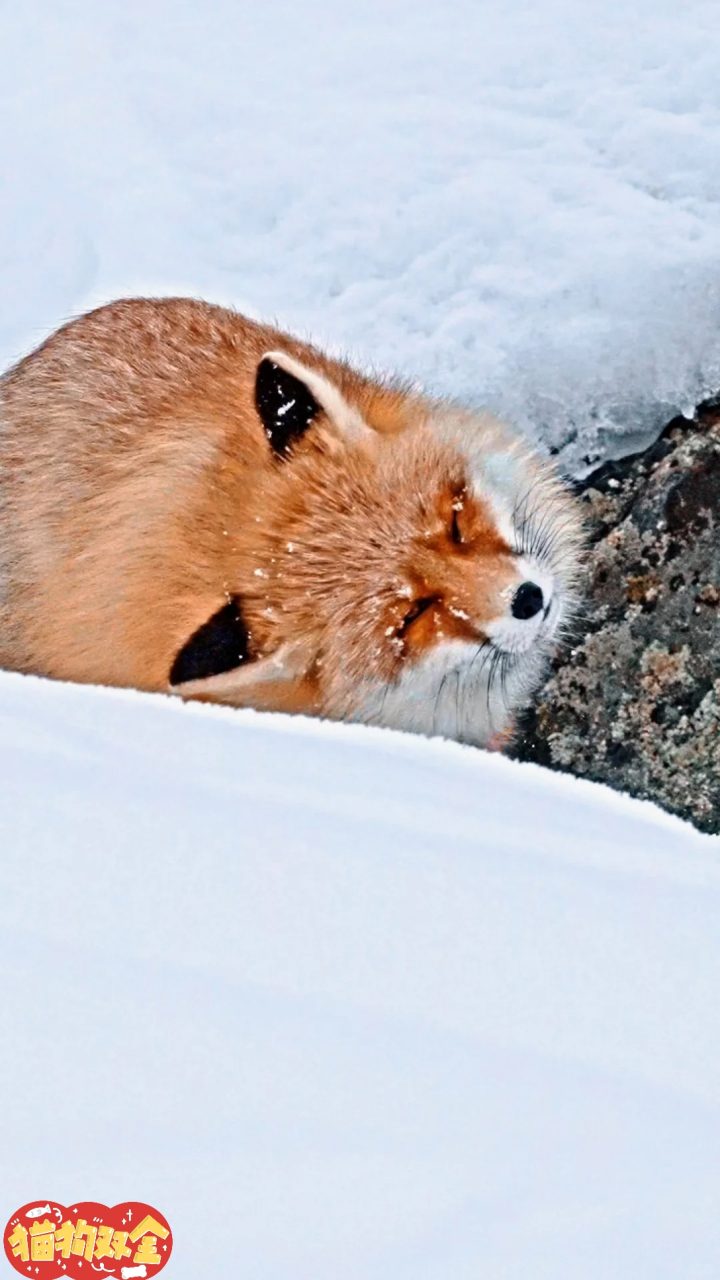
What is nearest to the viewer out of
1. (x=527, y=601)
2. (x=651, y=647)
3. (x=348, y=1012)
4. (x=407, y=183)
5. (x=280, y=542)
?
(x=348, y=1012)

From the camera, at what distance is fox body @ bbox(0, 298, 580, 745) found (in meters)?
3.52

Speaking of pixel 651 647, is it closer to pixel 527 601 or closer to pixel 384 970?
pixel 527 601

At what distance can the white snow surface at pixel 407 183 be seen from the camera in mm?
4500

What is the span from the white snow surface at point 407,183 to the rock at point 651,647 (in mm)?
225

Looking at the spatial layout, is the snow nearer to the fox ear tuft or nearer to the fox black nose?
the fox black nose

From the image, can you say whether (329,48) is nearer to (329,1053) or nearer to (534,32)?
(534,32)

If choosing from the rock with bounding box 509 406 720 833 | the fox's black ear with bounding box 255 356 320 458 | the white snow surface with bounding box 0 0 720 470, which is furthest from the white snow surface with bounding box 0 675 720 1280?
the white snow surface with bounding box 0 0 720 470

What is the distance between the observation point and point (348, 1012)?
80.9 inches

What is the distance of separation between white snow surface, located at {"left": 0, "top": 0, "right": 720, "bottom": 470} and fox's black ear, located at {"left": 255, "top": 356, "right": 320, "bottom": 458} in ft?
4.08

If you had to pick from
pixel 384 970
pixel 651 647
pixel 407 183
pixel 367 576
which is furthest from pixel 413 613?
pixel 407 183

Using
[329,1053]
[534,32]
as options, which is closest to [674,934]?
[329,1053]

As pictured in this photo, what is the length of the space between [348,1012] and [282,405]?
2.03 m

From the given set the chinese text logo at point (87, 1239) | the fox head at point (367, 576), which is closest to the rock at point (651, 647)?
the fox head at point (367, 576)

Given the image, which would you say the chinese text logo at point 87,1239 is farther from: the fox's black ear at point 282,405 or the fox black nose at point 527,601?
the fox's black ear at point 282,405
